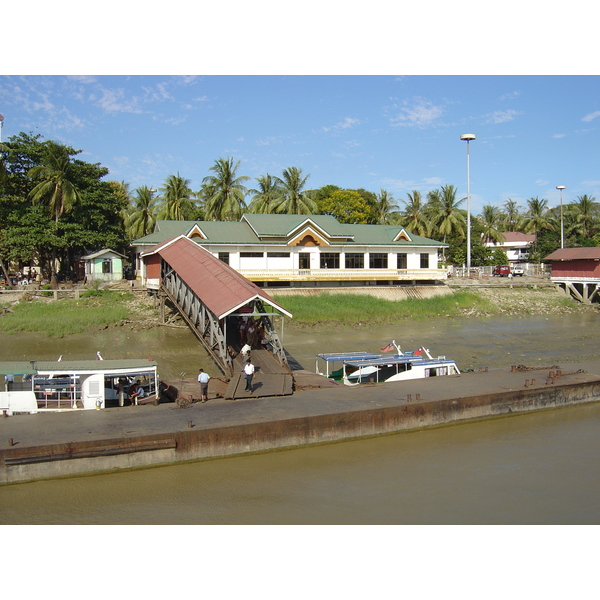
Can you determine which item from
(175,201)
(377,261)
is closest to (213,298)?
(377,261)

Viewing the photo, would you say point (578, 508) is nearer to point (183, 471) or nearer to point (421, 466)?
point (421, 466)

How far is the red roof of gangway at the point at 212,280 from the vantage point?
19.2m

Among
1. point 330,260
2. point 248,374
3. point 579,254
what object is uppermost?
point 579,254

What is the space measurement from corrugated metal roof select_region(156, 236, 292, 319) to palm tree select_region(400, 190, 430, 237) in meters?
38.9

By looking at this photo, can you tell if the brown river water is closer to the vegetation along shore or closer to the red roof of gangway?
the red roof of gangway

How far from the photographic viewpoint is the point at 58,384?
15883 mm

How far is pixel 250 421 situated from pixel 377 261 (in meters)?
32.5


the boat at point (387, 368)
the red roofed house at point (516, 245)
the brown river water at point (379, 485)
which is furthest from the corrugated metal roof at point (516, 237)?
the boat at point (387, 368)

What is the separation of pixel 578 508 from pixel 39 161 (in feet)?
141

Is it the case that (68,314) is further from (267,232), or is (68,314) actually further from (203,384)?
(203,384)

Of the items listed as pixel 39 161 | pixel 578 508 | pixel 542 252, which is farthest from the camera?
pixel 542 252

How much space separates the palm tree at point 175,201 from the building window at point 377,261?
20.2 meters

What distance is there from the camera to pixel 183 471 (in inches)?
542

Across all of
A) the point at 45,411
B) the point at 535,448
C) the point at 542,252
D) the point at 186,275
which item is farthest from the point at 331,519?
the point at 542,252
